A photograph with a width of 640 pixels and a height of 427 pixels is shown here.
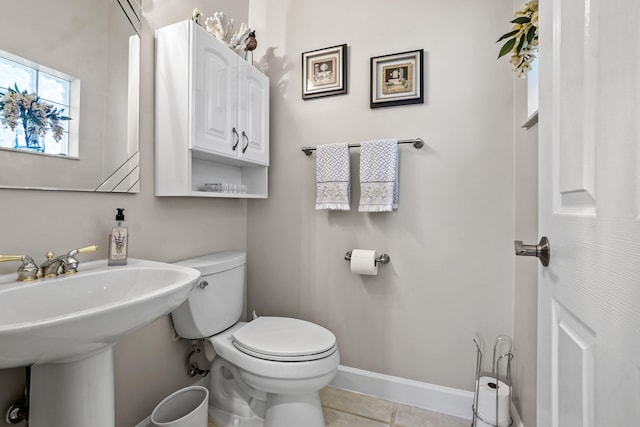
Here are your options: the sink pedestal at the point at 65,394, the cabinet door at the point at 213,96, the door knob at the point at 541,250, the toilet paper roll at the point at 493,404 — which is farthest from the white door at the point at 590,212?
the cabinet door at the point at 213,96

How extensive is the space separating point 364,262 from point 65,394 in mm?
1204

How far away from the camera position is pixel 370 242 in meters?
1.64

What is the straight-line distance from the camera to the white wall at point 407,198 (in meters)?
1.42

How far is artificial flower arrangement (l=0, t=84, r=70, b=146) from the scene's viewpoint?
2.81ft

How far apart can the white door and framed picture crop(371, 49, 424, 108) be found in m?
0.88

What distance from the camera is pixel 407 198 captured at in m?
1.56

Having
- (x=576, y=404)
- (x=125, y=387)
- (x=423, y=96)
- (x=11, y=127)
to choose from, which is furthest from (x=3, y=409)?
(x=423, y=96)

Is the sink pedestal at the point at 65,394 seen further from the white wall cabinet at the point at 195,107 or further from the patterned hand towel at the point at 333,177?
the patterned hand towel at the point at 333,177

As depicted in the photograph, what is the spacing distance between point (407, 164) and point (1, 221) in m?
1.60

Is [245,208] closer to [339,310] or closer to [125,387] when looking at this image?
[339,310]

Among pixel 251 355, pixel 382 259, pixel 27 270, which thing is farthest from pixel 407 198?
pixel 27 270

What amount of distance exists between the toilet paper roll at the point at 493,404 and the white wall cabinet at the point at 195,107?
1.49m

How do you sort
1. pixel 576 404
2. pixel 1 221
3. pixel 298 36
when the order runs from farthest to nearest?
pixel 298 36, pixel 1 221, pixel 576 404

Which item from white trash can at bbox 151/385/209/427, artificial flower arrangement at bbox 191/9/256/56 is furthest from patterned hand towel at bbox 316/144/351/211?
white trash can at bbox 151/385/209/427
